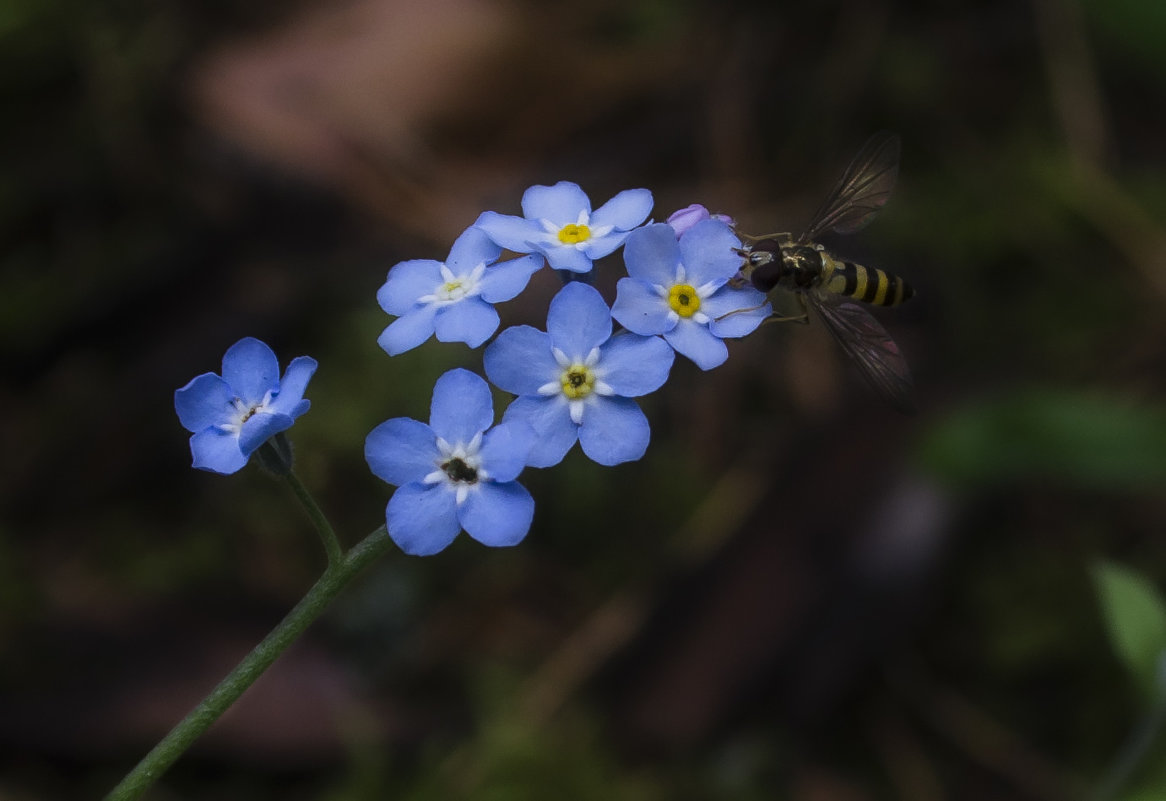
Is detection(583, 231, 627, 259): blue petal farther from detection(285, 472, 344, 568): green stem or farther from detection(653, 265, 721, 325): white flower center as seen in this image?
detection(285, 472, 344, 568): green stem

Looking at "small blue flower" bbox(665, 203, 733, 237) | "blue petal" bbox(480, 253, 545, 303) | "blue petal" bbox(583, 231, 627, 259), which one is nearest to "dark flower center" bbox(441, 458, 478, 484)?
"blue petal" bbox(480, 253, 545, 303)

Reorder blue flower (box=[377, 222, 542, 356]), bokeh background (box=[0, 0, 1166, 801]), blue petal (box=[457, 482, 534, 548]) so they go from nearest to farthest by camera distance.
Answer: blue petal (box=[457, 482, 534, 548]) → blue flower (box=[377, 222, 542, 356]) → bokeh background (box=[0, 0, 1166, 801])

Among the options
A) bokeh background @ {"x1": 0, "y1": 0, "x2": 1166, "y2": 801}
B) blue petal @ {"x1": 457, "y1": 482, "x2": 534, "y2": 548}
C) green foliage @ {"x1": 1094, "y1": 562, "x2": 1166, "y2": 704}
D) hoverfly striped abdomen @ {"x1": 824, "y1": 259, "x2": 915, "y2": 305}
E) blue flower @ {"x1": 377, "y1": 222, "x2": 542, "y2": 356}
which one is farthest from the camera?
bokeh background @ {"x1": 0, "y1": 0, "x2": 1166, "y2": 801}

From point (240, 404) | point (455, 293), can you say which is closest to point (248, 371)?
point (240, 404)

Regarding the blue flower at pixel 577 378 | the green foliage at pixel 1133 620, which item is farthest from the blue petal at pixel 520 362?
the green foliage at pixel 1133 620

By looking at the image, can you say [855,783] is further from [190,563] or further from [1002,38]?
[1002,38]

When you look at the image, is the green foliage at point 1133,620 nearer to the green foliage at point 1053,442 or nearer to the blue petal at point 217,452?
the green foliage at point 1053,442

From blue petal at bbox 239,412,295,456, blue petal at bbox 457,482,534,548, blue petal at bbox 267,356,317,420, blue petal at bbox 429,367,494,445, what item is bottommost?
blue petal at bbox 457,482,534,548
